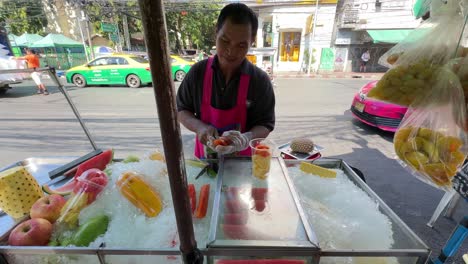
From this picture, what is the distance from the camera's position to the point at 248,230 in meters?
0.86

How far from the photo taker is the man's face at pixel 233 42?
134cm

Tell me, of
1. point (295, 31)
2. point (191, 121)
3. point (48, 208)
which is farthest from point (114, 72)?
point (295, 31)

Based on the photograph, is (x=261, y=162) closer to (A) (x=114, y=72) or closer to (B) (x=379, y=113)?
(B) (x=379, y=113)

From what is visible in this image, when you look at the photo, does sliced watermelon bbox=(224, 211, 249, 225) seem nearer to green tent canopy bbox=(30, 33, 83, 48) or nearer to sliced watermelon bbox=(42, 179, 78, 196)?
sliced watermelon bbox=(42, 179, 78, 196)

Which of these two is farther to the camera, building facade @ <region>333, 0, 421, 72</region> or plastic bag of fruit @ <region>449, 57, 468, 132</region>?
building facade @ <region>333, 0, 421, 72</region>

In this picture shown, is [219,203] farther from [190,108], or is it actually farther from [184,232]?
[190,108]

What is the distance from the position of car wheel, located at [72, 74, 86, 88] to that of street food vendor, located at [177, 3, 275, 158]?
1019cm

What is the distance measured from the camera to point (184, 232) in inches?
25.5

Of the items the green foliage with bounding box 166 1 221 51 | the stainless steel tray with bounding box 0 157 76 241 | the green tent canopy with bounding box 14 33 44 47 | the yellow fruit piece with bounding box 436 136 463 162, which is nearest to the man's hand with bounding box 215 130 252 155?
the yellow fruit piece with bounding box 436 136 463 162

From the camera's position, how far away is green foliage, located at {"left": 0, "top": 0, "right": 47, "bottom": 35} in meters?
16.5

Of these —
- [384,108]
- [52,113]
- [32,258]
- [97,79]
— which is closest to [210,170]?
[32,258]

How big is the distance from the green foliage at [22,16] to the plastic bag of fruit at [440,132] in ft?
71.2

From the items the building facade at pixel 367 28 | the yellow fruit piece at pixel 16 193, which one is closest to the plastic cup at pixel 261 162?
the yellow fruit piece at pixel 16 193

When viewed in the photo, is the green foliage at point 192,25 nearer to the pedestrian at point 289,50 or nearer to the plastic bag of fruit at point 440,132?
the pedestrian at point 289,50
